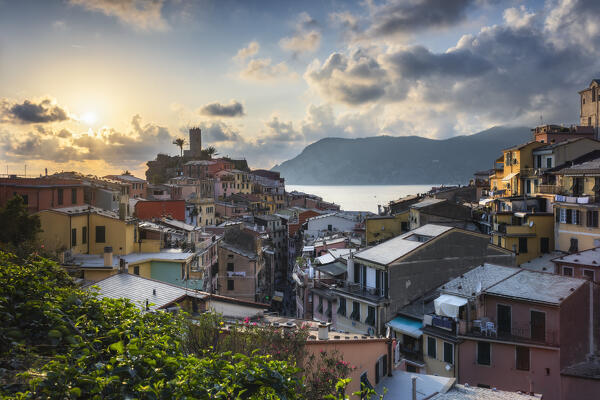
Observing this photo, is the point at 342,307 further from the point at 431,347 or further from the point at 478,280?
the point at 478,280

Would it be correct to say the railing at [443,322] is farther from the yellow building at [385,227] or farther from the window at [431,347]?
the yellow building at [385,227]

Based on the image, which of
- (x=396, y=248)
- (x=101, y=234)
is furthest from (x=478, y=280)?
(x=101, y=234)

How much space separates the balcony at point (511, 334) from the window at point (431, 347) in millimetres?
1990

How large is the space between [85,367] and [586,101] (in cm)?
9877

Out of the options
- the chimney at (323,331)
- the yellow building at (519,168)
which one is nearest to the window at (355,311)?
the chimney at (323,331)

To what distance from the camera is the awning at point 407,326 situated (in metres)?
27.2

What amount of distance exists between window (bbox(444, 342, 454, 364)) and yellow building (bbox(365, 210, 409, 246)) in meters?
23.0

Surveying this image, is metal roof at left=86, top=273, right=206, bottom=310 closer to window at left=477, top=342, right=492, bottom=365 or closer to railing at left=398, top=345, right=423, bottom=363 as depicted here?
railing at left=398, top=345, right=423, bottom=363

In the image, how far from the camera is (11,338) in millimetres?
8156

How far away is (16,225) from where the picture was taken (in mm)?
26234

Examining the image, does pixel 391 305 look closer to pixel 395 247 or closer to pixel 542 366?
pixel 395 247

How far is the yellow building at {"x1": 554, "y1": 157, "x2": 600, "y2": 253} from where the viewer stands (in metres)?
37.5

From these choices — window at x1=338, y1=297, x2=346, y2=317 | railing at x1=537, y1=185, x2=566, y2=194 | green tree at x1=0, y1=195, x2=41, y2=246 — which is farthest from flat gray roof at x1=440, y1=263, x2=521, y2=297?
green tree at x1=0, y1=195, x2=41, y2=246

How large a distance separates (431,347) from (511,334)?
4262mm
